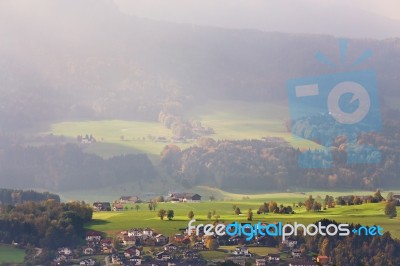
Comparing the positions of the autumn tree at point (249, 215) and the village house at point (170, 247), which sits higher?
the autumn tree at point (249, 215)

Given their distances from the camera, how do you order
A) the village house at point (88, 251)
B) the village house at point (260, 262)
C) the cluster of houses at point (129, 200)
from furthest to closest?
the cluster of houses at point (129, 200)
the village house at point (88, 251)
the village house at point (260, 262)

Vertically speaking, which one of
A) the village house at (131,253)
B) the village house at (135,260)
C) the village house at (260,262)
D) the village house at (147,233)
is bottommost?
the village house at (260,262)

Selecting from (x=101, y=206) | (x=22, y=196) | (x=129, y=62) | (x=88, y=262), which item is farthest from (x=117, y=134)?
(x=88, y=262)

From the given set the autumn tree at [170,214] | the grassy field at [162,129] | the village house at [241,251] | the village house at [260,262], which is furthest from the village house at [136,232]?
the grassy field at [162,129]

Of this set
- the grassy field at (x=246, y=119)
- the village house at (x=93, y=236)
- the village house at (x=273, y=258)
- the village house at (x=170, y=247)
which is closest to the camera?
the village house at (x=273, y=258)

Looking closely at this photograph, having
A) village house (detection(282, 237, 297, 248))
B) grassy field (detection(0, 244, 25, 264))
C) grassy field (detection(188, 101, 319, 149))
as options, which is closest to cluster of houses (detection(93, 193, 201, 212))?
grassy field (detection(0, 244, 25, 264))

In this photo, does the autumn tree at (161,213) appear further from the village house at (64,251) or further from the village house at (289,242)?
the village house at (289,242)

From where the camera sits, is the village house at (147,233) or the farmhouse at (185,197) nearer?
the village house at (147,233)

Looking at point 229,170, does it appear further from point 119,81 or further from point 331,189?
point 119,81

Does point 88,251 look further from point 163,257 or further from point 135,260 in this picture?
point 163,257
